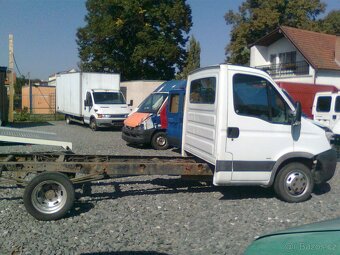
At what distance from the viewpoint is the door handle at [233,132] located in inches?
260

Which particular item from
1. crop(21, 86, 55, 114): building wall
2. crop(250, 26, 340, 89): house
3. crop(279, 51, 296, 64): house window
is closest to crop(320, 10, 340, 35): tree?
crop(250, 26, 340, 89): house

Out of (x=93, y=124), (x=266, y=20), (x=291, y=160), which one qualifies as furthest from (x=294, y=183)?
(x=266, y=20)

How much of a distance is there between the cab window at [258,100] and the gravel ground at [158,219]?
62.2 inches

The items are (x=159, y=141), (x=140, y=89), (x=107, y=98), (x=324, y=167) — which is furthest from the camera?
(x=140, y=89)

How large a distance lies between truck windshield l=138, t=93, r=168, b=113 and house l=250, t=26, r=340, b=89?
12.9 m

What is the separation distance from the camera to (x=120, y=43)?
38.9 meters

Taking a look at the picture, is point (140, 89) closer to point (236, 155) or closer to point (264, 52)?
point (264, 52)

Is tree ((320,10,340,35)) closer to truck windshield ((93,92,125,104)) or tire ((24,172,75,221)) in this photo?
truck windshield ((93,92,125,104))

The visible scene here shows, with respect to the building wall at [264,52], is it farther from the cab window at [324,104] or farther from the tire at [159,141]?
the tire at [159,141]

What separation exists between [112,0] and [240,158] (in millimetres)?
34871

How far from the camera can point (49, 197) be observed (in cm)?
616

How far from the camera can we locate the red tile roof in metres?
26.5

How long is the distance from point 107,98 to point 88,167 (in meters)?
15.3

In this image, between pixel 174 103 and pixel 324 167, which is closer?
pixel 324 167
